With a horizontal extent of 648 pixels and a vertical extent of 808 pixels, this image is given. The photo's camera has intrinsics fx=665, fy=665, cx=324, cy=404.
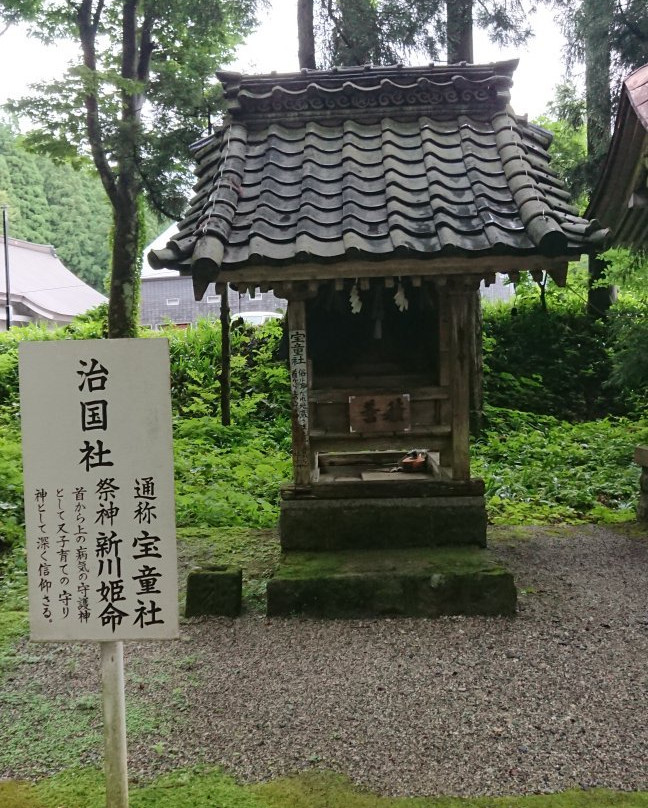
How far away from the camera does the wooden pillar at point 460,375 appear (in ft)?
16.0

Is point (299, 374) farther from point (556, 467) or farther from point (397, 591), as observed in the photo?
point (556, 467)

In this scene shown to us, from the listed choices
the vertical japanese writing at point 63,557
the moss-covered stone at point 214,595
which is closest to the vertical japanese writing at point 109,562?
the vertical japanese writing at point 63,557

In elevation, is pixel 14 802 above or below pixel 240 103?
below

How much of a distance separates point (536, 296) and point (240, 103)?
1073cm

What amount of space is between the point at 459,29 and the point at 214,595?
35.0 feet

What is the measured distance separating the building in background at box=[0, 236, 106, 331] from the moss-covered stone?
1953cm

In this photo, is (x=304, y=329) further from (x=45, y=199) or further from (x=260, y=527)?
(x=45, y=199)

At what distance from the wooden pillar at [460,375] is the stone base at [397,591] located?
807 mm

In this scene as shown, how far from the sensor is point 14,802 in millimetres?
2572

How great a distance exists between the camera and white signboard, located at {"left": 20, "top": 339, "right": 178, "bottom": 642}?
241 centimetres

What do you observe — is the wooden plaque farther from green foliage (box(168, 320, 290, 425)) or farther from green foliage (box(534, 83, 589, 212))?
green foliage (box(534, 83, 589, 212))

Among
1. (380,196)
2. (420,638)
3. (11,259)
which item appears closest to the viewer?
(420,638)

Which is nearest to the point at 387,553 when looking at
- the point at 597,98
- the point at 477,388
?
the point at 477,388

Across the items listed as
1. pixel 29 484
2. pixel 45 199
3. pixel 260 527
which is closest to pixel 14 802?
pixel 29 484
